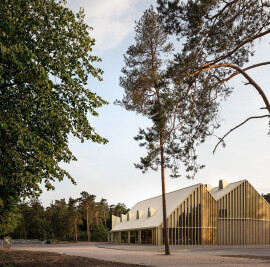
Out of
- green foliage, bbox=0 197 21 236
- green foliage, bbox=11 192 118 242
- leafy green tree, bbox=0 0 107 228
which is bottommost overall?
green foliage, bbox=11 192 118 242

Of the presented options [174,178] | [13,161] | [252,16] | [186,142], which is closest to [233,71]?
[252,16]

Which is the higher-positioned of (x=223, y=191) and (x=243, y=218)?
(x=223, y=191)

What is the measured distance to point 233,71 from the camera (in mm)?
16422

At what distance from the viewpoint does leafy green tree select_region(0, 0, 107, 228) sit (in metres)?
11.4

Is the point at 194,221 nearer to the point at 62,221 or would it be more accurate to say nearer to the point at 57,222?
the point at 62,221

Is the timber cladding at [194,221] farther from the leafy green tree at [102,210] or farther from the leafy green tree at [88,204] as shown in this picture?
the leafy green tree at [102,210]

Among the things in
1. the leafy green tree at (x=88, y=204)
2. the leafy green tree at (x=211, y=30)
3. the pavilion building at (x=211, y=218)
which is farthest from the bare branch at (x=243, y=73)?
the leafy green tree at (x=88, y=204)

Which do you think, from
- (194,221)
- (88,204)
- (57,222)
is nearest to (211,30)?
(194,221)

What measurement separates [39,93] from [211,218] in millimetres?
37738

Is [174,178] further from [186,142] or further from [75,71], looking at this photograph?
[75,71]

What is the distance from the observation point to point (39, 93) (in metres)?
12.0

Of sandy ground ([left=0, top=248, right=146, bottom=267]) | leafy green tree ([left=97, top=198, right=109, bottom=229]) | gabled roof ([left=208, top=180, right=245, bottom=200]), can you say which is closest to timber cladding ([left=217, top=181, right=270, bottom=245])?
gabled roof ([left=208, top=180, right=245, bottom=200])

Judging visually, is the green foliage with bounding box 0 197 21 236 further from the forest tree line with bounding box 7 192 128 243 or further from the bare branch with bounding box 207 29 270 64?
the forest tree line with bounding box 7 192 128 243

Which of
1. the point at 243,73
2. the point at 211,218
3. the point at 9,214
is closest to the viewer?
the point at 243,73
